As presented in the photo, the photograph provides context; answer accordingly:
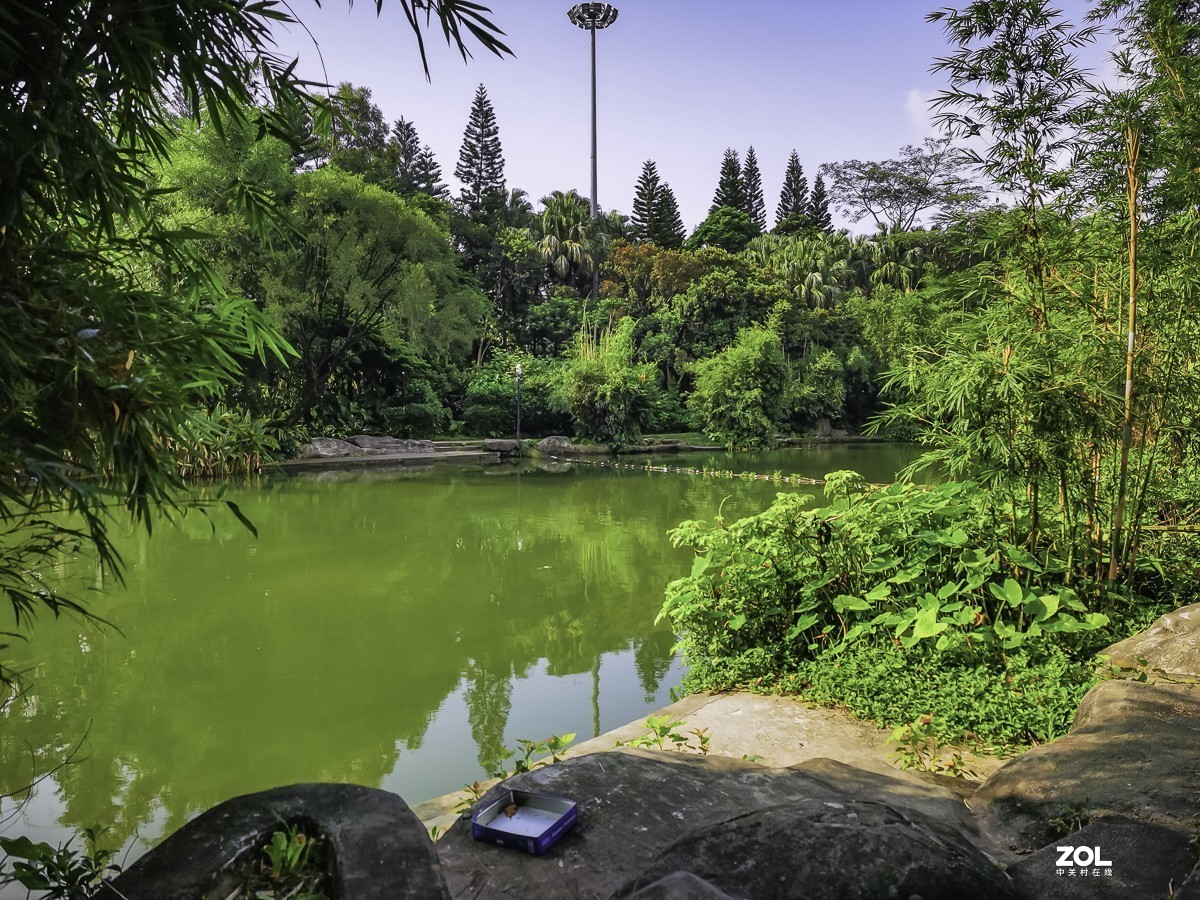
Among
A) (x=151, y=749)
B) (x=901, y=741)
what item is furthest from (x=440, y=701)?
(x=901, y=741)

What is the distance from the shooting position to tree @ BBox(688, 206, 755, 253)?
28.0 meters

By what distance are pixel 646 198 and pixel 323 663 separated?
29.7m

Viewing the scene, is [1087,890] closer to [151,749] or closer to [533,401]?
[151,749]

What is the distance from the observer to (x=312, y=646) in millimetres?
4461

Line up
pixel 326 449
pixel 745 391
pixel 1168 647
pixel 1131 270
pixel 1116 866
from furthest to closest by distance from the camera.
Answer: pixel 745 391 < pixel 326 449 < pixel 1131 270 < pixel 1168 647 < pixel 1116 866

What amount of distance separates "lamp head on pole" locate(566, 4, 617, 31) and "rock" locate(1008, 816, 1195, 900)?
28.5 m

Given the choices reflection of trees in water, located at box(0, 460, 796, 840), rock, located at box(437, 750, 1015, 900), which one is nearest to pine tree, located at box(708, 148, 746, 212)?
reflection of trees in water, located at box(0, 460, 796, 840)

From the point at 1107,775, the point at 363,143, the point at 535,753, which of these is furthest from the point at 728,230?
the point at 1107,775

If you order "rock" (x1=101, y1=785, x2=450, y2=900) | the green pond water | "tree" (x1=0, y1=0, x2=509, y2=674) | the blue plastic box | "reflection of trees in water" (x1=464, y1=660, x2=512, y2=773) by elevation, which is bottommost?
"reflection of trees in water" (x1=464, y1=660, x2=512, y2=773)

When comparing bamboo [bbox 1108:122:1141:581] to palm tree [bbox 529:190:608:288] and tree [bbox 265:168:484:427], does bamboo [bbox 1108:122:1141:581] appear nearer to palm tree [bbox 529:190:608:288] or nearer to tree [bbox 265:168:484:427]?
tree [bbox 265:168:484:427]

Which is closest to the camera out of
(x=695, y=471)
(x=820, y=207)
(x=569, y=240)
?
(x=695, y=471)

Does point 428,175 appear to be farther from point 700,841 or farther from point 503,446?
point 700,841

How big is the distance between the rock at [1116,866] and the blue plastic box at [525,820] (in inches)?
35.0

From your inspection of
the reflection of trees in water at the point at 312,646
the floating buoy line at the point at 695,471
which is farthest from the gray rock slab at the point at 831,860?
the floating buoy line at the point at 695,471
